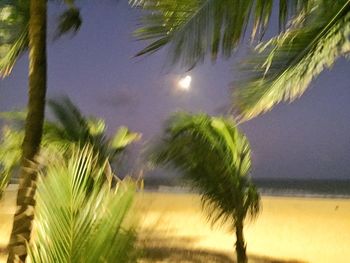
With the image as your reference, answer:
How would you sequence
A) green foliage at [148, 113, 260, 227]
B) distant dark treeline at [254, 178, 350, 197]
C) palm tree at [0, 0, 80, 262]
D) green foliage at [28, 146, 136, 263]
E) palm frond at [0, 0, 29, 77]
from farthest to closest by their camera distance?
1. distant dark treeline at [254, 178, 350, 197]
2. green foliage at [148, 113, 260, 227]
3. palm frond at [0, 0, 29, 77]
4. palm tree at [0, 0, 80, 262]
5. green foliage at [28, 146, 136, 263]

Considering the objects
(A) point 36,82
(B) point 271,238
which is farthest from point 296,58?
(B) point 271,238

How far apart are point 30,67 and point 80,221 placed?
7.99 feet

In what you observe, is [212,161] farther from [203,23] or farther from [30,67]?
[203,23]

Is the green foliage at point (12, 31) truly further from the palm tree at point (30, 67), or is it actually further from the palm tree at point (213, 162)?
the palm tree at point (213, 162)

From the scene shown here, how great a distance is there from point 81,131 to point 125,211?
4148mm

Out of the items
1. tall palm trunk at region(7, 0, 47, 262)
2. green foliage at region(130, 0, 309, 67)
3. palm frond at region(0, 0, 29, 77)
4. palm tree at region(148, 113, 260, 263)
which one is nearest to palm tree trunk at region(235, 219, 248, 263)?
palm tree at region(148, 113, 260, 263)

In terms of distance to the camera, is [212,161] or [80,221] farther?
[212,161]

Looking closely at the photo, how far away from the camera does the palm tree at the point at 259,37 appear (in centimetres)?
307

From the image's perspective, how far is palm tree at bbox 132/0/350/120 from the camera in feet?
10.1

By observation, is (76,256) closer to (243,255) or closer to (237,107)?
(237,107)

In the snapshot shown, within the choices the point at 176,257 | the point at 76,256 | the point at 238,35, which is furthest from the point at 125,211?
the point at 176,257

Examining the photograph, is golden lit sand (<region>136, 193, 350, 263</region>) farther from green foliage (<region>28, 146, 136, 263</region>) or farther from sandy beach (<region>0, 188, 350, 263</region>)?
green foliage (<region>28, 146, 136, 263</region>)

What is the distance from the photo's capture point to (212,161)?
5969 millimetres

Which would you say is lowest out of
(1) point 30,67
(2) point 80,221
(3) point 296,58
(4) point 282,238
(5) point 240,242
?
(4) point 282,238
